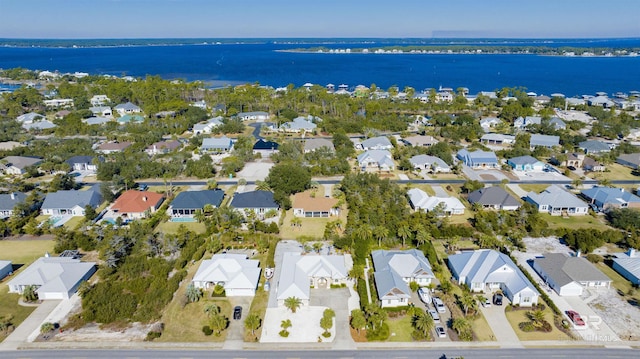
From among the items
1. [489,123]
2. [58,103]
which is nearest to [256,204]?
[489,123]

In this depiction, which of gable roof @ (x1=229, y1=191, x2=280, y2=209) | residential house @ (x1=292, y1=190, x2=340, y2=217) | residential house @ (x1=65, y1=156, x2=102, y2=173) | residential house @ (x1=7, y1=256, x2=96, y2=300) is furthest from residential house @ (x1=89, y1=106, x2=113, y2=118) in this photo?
residential house @ (x1=7, y1=256, x2=96, y2=300)

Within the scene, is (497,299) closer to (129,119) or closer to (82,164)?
(82,164)

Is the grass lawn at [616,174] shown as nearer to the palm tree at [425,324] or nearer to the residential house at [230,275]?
the palm tree at [425,324]

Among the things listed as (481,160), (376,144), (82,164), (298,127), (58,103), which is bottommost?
(481,160)

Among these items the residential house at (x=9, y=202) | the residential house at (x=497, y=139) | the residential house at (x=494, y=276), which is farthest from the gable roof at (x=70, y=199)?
the residential house at (x=497, y=139)

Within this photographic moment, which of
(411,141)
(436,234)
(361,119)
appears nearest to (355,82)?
(361,119)

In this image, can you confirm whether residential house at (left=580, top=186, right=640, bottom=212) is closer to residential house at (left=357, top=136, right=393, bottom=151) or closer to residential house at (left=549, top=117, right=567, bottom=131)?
residential house at (left=357, top=136, right=393, bottom=151)
